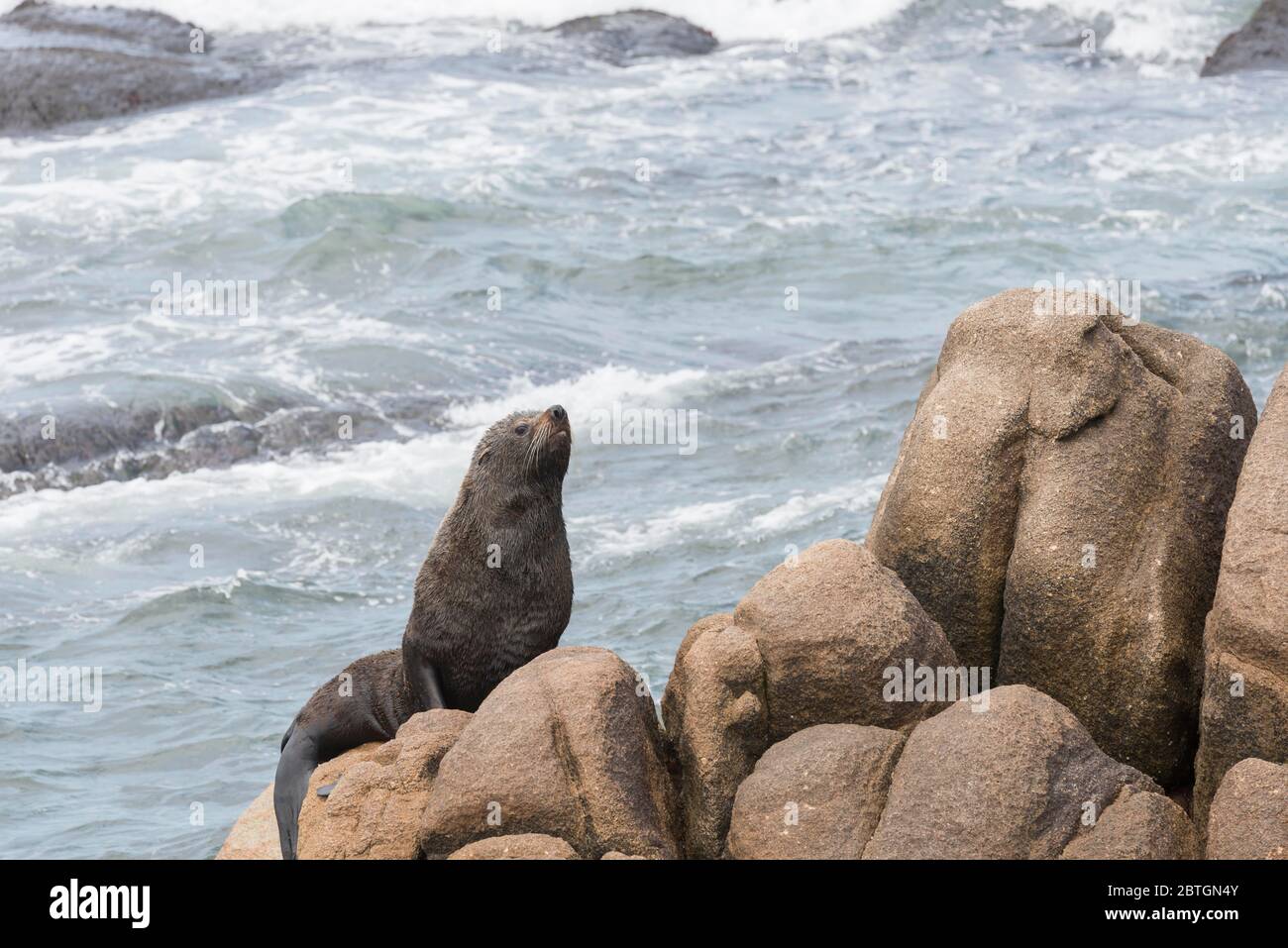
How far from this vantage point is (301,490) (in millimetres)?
15008

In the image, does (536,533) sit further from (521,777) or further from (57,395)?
(57,395)

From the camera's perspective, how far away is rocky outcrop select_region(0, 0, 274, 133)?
93.5 feet

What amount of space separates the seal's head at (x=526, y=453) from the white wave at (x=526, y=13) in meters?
29.4

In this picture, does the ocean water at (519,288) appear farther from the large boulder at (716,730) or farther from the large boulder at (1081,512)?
the large boulder at (1081,512)

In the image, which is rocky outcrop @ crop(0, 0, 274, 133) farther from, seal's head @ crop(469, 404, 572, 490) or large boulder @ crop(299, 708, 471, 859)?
large boulder @ crop(299, 708, 471, 859)

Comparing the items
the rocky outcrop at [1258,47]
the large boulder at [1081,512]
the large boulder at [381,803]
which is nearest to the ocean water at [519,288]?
the rocky outcrop at [1258,47]

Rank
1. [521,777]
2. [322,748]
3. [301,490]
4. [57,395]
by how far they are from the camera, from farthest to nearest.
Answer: [57,395]
[301,490]
[322,748]
[521,777]

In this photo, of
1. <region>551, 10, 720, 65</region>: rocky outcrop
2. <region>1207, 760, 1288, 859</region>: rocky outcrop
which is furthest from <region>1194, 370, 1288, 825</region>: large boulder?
<region>551, 10, 720, 65</region>: rocky outcrop

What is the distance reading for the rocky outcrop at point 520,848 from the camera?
239 inches

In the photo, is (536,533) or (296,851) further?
(536,533)
